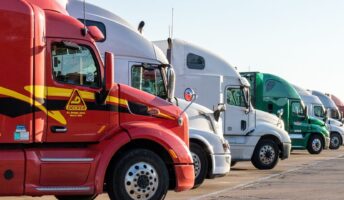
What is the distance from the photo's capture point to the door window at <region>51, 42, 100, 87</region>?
9.56 metres

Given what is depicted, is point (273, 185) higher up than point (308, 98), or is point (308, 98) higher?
point (308, 98)

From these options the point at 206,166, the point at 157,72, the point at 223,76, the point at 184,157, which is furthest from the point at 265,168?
the point at 184,157

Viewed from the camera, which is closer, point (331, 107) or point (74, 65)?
point (74, 65)

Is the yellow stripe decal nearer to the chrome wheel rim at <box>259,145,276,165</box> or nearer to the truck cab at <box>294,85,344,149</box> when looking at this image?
the chrome wheel rim at <box>259,145,276,165</box>

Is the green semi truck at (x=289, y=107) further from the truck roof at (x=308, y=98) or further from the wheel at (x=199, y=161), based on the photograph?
the wheel at (x=199, y=161)

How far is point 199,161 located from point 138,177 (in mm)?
3864

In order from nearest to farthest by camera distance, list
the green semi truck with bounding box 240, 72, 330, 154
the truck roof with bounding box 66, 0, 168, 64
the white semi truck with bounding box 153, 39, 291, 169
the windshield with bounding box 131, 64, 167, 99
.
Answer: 1. the windshield with bounding box 131, 64, 167, 99
2. the truck roof with bounding box 66, 0, 168, 64
3. the white semi truck with bounding box 153, 39, 291, 169
4. the green semi truck with bounding box 240, 72, 330, 154

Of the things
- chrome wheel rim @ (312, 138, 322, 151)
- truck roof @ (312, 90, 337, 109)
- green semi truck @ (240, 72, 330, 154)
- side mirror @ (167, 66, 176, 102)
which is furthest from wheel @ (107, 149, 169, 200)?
truck roof @ (312, 90, 337, 109)

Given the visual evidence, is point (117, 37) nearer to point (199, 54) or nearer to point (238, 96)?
point (199, 54)

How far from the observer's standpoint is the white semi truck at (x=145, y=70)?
12570 millimetres

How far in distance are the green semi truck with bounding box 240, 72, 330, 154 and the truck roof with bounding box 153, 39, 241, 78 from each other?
5.94 metres

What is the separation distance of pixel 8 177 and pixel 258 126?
11071 millimetres

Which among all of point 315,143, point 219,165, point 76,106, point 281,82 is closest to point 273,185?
point 219,165

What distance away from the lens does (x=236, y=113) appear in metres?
18.5
